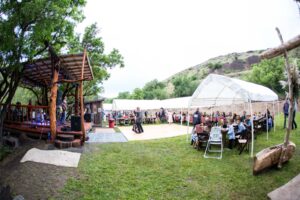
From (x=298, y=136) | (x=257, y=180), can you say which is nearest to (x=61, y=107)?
(x=257, y=180)

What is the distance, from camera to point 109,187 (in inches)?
197

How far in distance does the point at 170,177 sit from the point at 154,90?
53.0 meters

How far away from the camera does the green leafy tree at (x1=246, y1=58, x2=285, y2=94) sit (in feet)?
130

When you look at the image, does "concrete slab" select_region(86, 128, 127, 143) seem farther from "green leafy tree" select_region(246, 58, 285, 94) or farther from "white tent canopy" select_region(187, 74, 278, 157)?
"green leafy tree" select_region(246, 58, 285, 94)

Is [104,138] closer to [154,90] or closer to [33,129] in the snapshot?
[33,129]

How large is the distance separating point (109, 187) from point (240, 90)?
5555 millimetres

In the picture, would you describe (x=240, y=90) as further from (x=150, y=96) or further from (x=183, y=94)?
(x=150, y=96)

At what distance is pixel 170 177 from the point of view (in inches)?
223

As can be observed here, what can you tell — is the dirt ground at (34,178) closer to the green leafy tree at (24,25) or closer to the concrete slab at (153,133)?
the green leafy tree at (24,25)

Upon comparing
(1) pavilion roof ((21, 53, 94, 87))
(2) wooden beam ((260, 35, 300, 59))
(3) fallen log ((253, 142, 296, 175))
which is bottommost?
(3) fallen log ((253, 142, 296, 175))

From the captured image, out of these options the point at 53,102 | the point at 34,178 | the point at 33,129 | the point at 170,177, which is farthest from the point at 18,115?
the point at 170,177

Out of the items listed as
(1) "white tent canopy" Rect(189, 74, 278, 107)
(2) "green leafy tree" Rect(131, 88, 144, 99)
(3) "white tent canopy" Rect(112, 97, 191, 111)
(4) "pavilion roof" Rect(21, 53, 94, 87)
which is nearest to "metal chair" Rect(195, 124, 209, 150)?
(1) "white tent canopy" Rect(189, 74, 278, 107)

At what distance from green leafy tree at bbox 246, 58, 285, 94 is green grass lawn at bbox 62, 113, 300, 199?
3735 centimetres

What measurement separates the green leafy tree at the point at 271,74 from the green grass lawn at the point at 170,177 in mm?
37352
